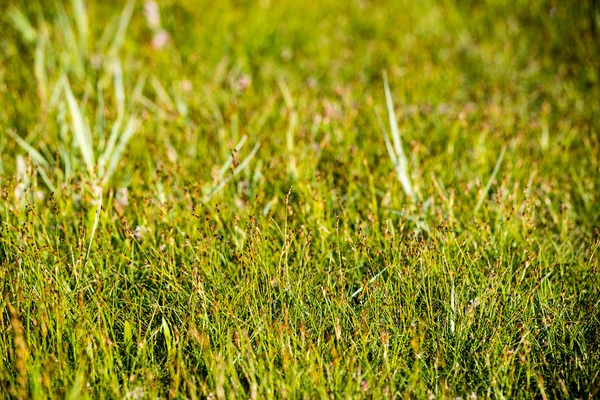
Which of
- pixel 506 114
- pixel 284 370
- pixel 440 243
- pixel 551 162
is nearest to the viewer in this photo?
pixel 284 370

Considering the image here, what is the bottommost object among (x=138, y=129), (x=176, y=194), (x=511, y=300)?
(x=511, y=300)

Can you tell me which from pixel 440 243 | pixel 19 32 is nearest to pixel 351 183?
pixel 440 243

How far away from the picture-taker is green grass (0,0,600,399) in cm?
183

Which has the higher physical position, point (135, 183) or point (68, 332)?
point (135, 183)

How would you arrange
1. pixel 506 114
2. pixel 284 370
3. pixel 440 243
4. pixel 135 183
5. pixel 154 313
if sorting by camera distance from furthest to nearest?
pixel 506 114 → pixel 135 183 → pixel 440 243 → pixel 154 313 → pixel 284 370

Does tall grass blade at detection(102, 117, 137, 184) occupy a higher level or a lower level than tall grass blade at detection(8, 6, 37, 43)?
lower

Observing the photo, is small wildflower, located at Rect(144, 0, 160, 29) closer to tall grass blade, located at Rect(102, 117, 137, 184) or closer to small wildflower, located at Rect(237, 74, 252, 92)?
small wildflower, located at Rect(237, 74, 252, 92)

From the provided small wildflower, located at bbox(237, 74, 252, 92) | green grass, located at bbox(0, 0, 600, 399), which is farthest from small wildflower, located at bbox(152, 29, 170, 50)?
small wildflower, located at bbox(237, 74, 252, 92)

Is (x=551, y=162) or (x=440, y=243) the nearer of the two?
(x=440, y=243)

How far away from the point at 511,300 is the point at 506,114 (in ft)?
6.08

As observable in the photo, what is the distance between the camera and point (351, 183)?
8.79 feet

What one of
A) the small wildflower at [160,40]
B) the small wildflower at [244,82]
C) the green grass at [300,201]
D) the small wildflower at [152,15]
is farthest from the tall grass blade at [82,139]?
the small wildflower at [152,15]

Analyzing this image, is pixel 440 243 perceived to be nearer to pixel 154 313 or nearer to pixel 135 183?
pixel 154 313

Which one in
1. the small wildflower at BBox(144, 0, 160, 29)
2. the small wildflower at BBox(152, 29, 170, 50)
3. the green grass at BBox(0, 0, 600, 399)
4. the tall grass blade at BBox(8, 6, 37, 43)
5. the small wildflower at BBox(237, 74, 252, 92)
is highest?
the tall grass blade at BBox(8, 6, 37, 43)
